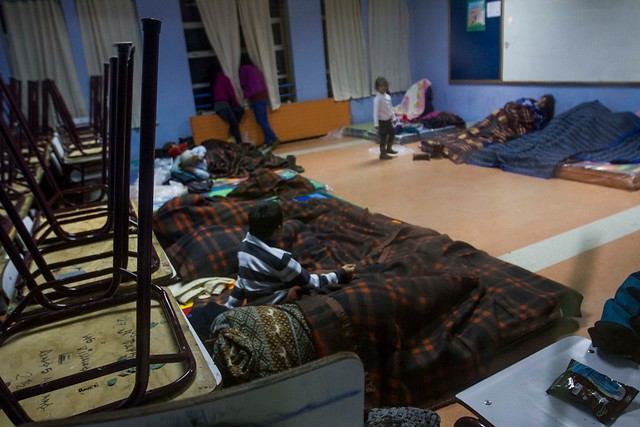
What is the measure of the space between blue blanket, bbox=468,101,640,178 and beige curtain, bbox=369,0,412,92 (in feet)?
10.4

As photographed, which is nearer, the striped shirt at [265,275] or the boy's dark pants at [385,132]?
the striped shirt at [265,275]

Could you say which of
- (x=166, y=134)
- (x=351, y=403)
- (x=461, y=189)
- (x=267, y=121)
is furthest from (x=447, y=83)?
(x=351, y=403)

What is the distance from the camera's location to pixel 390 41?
7.28m

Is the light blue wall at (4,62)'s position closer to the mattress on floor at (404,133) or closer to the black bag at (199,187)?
the black bag at (199,187)

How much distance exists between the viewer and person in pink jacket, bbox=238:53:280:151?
248 inches

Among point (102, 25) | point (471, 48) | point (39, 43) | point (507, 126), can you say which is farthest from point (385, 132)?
point (39, 43)

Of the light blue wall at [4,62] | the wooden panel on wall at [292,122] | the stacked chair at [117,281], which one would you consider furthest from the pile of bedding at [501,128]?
the light blue wall at [4,62]

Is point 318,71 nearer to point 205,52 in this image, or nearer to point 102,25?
point 205,52

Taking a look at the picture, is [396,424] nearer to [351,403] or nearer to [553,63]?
[351,403]

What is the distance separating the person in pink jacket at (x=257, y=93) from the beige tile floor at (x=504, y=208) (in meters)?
1.67

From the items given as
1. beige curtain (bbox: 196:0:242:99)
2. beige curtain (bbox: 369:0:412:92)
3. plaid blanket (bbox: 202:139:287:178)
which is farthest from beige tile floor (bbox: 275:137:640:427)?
beige curtain (bbox: 369:0:412:92)

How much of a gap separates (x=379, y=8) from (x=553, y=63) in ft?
9.71

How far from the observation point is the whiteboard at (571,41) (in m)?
4.42

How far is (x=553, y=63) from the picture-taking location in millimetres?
5184
